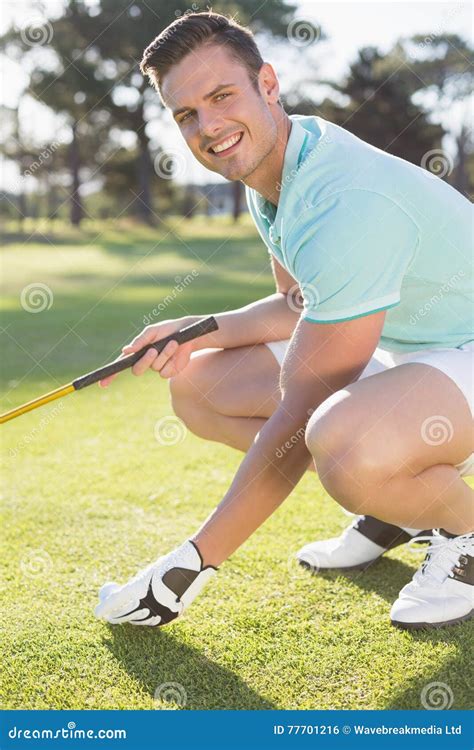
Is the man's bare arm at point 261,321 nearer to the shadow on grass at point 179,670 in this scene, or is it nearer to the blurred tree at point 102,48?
the shadow on grass at point 179,670

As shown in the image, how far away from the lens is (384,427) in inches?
64.6

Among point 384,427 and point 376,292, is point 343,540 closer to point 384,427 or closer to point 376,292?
point 384,427

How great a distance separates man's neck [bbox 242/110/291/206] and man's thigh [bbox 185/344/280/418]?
45 centimetres

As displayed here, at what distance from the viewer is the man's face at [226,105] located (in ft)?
5.95

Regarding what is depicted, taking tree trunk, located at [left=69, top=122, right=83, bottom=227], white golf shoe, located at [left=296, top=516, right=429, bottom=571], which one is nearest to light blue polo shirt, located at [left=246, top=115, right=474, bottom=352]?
white golf shoe, located at [left=296, top=516, right=429, bottom=571]

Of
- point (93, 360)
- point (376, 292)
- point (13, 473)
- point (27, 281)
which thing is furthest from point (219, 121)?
point (27, 281)

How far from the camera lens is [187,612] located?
1918 mm

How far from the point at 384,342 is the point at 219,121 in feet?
2.00

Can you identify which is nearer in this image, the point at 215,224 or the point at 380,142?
the point at 380,142

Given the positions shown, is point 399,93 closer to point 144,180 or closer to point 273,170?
point 144,180

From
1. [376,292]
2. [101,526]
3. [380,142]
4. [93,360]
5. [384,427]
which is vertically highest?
[376,292]

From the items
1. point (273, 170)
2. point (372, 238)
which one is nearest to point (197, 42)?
point (273, 170)

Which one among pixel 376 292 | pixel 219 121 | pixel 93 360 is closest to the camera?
pixel 376 292

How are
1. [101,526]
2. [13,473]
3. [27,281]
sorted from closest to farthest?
[101,526]
[13,473]
[27,281]
